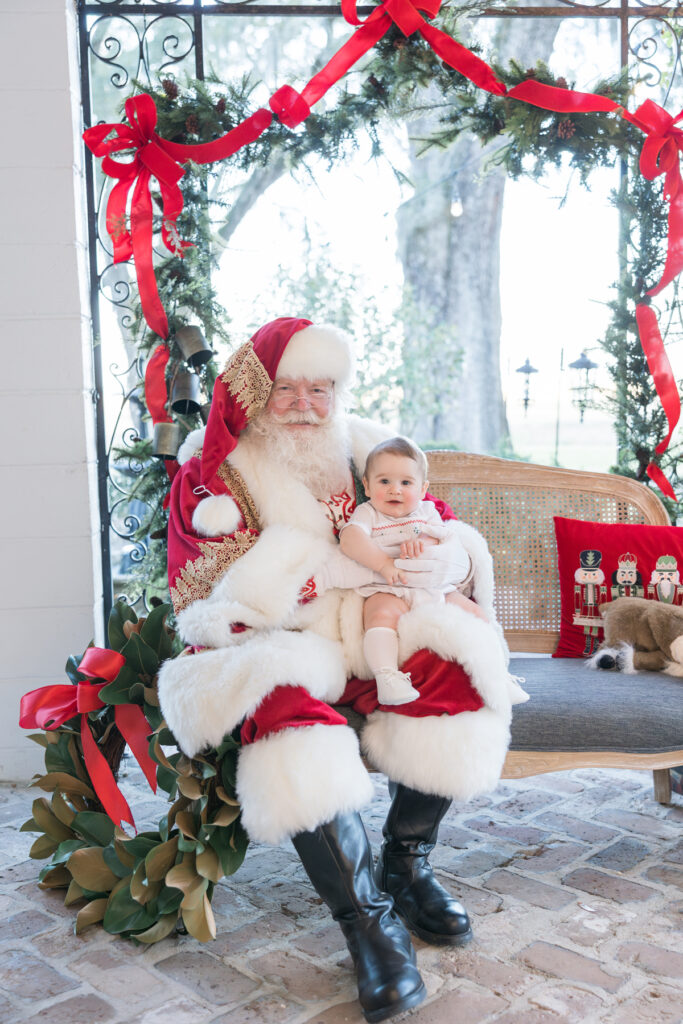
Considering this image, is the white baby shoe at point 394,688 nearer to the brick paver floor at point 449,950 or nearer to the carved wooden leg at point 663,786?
the brick paver floor at point 449,950

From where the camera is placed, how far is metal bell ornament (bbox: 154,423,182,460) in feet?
10.00

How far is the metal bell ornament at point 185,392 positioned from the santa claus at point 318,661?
46 cm

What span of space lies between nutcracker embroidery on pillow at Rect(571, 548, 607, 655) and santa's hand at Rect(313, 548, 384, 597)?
910 mm

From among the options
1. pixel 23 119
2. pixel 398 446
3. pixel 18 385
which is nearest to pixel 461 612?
pixel 398 446

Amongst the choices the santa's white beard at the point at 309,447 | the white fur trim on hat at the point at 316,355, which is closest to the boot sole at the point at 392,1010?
the santa's white beard at the point at 309,447

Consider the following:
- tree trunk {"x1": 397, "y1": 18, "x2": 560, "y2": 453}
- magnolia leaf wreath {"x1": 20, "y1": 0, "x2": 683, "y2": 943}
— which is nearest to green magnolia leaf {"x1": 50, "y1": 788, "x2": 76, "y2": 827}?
magnolia leaf wreath {"x1": 20, "y1": 0, "x2": 683, "y2": 943}

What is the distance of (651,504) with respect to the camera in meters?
3.12

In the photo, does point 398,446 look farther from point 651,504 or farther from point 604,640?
point 651,504

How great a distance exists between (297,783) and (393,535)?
0.78m

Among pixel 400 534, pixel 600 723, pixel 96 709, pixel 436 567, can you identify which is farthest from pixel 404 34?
pixel 96 709

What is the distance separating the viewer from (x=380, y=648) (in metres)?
2.21

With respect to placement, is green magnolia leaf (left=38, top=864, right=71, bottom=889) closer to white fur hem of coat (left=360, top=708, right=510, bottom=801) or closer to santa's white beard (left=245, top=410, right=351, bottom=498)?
white fur hem of coat (left=360, top=708, right=510, bottom=801)

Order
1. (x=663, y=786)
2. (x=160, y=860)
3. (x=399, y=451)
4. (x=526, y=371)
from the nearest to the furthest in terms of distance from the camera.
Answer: (x=160, y=860) → (x=399, y=451) → (x=663, y=786) → (x=526, y=371)

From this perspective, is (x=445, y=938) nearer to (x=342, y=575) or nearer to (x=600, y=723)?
(x=600, y=723)
